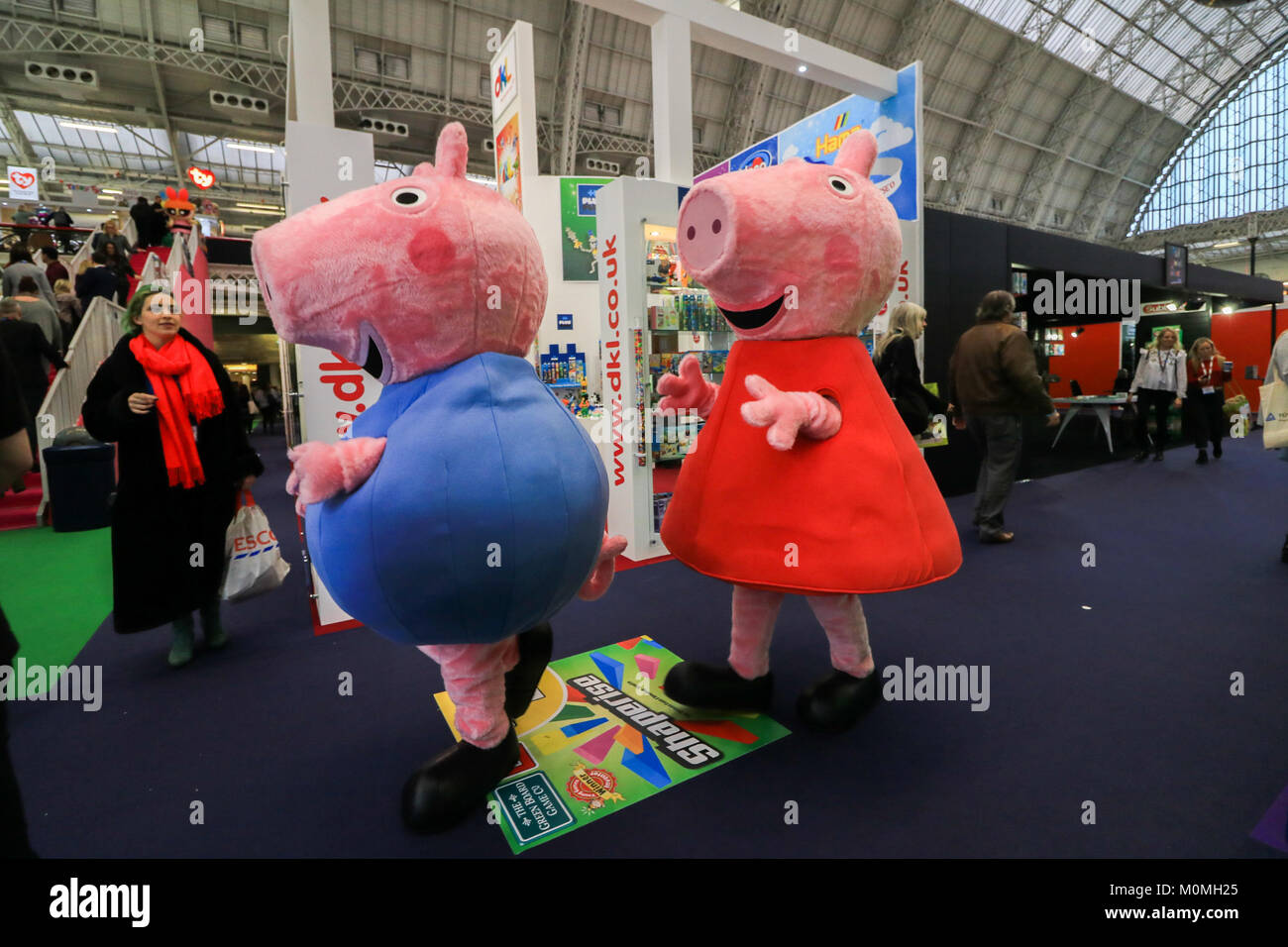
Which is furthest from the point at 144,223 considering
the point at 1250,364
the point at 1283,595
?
the point at 1250,364

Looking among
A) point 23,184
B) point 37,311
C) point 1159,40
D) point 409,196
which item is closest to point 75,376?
point 37,311

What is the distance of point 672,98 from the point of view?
174 inches

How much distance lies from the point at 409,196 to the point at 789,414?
91 centimetres

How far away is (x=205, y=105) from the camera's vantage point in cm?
1284

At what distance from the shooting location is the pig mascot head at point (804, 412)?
1.57 metres

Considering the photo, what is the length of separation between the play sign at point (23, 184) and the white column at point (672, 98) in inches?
587

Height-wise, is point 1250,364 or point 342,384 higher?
point 1250,364

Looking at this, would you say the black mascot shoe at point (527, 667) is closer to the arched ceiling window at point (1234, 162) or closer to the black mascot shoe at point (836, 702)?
the black mascot shoe at point (836, 702)

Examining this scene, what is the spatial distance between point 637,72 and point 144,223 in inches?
367

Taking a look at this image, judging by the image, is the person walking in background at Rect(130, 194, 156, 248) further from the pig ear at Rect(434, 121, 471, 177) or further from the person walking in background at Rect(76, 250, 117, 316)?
the pig ear at Rect(434, 121, 471, 177)

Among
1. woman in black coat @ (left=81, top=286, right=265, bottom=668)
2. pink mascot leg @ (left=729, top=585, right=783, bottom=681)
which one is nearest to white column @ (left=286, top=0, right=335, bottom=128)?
woman in black coat @ (left=81, top=286, right=265, bottom=668)

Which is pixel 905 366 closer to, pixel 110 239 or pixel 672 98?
pixel 672 98

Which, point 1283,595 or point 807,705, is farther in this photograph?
point 1283,595
